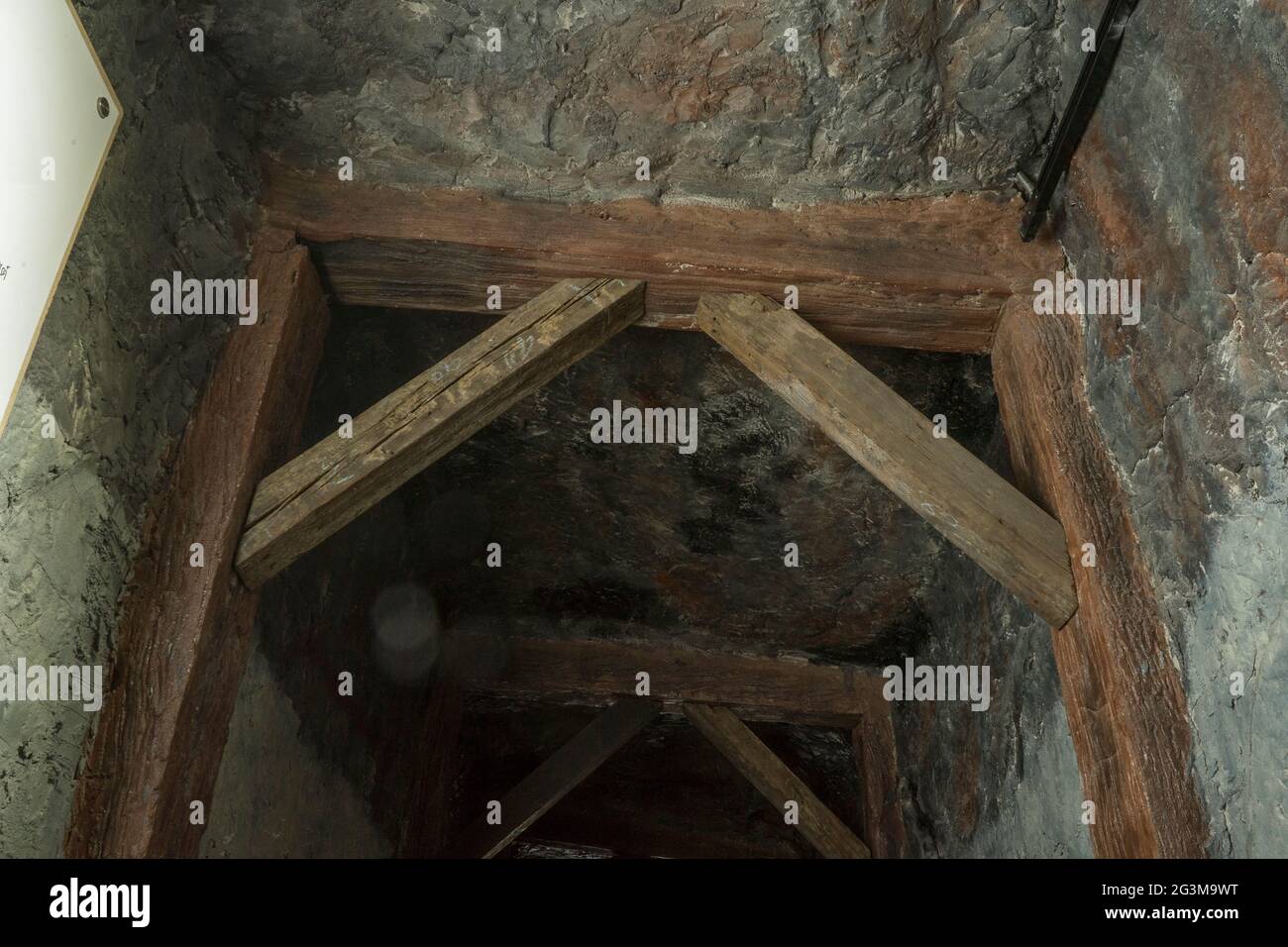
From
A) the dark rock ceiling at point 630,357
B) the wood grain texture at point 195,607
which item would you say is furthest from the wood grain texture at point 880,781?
the wood grain texture at point 195,607

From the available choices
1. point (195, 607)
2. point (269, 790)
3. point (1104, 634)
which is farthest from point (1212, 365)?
point (269, 790)

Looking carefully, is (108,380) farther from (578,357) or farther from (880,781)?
(880,781)

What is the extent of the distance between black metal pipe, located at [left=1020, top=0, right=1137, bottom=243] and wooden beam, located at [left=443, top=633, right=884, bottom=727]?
8.31 feet

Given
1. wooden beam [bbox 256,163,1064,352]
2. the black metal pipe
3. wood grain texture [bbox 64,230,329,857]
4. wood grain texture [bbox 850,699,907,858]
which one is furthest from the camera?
wood grain texture [bbox 850,699,907,858]

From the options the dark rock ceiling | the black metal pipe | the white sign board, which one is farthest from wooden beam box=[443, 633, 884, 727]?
the white sign board

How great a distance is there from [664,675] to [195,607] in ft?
9.42

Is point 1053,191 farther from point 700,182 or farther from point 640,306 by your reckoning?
point 640,306

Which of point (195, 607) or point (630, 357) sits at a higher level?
point (630, 357)

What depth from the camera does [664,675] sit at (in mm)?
4992

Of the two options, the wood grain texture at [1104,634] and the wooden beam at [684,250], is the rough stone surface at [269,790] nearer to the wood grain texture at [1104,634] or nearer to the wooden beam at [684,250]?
the wooden beam at [684,250]

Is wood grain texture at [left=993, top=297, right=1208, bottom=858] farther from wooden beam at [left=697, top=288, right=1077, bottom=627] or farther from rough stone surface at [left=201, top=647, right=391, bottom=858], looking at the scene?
rough stone surface at [left=201, top=647, right=391, bottom=858]

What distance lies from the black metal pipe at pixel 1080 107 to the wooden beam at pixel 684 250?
104 millimetres

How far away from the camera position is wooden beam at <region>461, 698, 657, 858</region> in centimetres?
518

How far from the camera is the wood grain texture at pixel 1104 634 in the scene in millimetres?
2197
